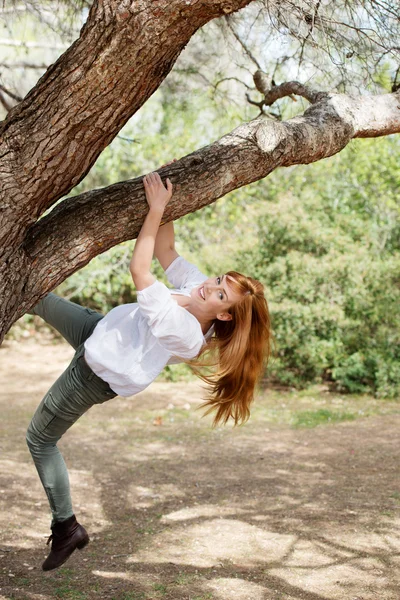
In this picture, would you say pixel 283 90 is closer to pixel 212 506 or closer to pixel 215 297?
pixel 215 297

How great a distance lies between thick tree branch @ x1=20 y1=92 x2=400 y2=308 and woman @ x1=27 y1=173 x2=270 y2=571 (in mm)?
111

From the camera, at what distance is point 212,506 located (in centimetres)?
497

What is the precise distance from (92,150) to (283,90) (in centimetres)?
207

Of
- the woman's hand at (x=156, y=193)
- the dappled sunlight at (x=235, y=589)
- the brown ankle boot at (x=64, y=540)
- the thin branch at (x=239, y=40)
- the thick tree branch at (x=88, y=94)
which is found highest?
the thin branch at (x=239, y=40)

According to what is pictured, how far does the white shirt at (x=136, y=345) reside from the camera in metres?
2.91

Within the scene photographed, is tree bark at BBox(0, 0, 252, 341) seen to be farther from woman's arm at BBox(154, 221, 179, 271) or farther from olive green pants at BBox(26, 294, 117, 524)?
woman's arm at BBox(154, 221, 179, 271)

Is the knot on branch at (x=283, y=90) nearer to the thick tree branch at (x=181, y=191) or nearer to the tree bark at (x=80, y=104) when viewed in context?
the thick tree branch at (x=181, y=191)

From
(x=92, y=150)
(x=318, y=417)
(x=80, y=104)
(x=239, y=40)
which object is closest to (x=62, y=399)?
(x=92, y=150)

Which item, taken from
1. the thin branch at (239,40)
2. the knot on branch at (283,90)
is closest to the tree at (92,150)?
the knot on branch at (283,90)

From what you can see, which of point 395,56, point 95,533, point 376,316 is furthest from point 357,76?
point 376,316

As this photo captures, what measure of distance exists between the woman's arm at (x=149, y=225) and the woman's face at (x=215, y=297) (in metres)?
0.44

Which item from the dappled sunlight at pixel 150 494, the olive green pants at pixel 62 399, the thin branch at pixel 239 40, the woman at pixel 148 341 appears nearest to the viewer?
the woman at pixel 148 341

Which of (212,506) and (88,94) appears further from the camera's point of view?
(212,506)

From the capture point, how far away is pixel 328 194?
9.53 m
